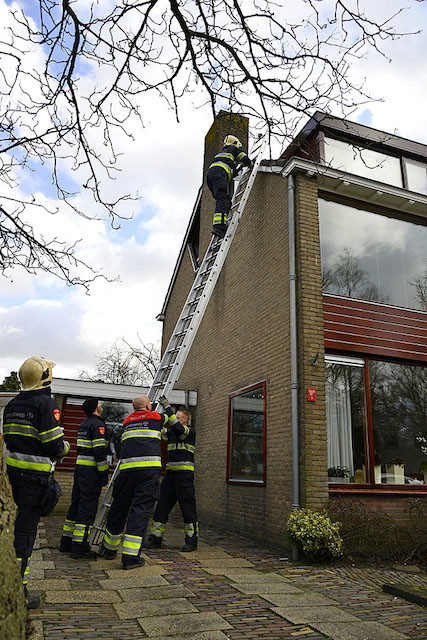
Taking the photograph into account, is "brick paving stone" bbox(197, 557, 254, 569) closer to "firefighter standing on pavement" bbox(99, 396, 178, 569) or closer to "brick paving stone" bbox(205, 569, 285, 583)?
"brick paving stone" bbox(205, 569, 285, 583)

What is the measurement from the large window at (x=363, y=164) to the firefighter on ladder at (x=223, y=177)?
61.9 inches

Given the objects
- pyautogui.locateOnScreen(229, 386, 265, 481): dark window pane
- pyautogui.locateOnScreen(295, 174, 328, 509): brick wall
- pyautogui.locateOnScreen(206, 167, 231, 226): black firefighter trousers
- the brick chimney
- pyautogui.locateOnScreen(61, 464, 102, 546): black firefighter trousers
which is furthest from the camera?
the brick chimney

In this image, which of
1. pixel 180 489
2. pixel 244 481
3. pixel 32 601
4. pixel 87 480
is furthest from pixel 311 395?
pixel 32 601

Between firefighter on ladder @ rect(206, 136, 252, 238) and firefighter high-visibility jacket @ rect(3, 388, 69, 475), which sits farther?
firefighter on ladder @ rect(206, 136, 252, 238)

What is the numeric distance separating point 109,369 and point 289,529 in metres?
25.9

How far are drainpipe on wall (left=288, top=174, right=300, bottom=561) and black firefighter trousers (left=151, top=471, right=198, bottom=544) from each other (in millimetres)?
1397

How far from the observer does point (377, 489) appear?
752cm

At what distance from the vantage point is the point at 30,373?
4301mm

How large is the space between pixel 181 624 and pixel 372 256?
7.04 meters

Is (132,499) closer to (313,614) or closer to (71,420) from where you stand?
(313,614)

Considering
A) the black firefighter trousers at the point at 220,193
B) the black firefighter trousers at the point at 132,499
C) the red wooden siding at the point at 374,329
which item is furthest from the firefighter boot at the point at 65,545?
the black firefighter trousers at the point at 220,193

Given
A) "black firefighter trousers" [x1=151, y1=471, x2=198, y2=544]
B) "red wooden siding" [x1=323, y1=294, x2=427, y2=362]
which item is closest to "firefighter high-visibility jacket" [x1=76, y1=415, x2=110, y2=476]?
"black firefighter trousers" [x1=151, y1=471, x2=198, y2=544]

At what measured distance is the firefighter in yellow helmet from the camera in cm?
387

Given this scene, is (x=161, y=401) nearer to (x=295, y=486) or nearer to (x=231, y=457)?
(x=295, y=486)
